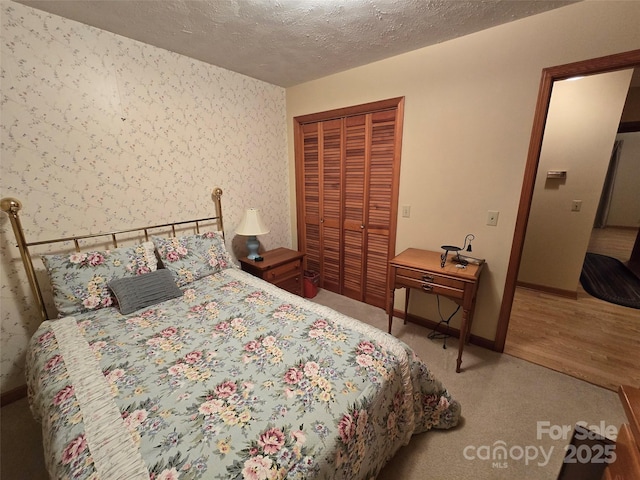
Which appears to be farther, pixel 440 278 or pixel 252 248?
pixel 252 248

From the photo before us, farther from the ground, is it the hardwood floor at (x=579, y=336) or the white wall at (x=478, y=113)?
the white wall at (x=478, y=113)

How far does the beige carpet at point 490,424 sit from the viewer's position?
1.30 metres

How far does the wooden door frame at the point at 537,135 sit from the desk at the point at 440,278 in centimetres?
25

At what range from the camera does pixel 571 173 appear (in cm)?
290

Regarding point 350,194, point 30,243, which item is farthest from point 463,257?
point 30,243

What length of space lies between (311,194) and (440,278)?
176 centimetres

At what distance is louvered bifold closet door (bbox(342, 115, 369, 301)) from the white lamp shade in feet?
3.00

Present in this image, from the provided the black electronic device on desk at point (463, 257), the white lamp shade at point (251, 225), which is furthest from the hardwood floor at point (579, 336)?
the white lamp shade at point (251, 225)

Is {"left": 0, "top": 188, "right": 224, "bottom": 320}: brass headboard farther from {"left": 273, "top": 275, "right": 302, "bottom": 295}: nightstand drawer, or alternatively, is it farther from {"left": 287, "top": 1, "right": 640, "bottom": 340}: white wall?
{"left": 287, "top": 1, "right": 640, "bottom": 340}: white wall

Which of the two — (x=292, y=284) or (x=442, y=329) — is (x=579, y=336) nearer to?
(x=442, y=329)

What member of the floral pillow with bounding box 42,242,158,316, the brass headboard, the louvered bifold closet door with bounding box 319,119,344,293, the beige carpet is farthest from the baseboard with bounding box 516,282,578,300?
the brass headboard

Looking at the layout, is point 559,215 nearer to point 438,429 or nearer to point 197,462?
point 438,429

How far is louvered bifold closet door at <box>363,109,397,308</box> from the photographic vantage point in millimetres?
2393

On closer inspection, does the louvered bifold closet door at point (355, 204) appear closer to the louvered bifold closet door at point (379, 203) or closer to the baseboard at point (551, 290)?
the louvered bifold closet door at point (379, 203)
